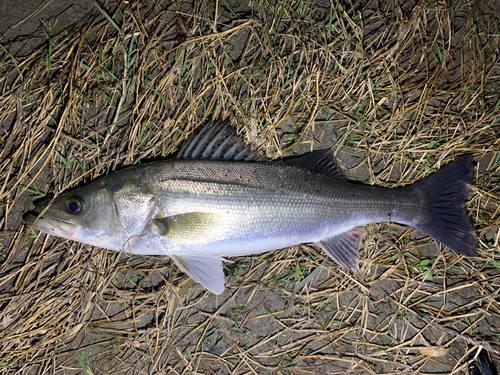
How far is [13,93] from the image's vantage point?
3053 millimetres

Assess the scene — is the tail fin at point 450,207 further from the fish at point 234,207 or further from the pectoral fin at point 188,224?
the pectoral fin at point 188,224

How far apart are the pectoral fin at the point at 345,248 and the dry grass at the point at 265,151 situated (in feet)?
0.76

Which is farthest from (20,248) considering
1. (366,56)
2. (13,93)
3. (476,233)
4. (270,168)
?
(476,233)

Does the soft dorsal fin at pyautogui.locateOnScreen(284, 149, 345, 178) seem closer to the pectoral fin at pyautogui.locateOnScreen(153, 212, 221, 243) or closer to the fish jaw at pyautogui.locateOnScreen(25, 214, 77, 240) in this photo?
the pectoral fin at pyautogui.locateOnScreen(153, 212, 221, 243)

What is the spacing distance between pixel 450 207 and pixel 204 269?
→ 2.30 metres

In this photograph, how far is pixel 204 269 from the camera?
281 centimetres

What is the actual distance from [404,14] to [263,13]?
4.62ft

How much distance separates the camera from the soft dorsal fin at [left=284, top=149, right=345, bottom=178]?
A: 2.99 metres

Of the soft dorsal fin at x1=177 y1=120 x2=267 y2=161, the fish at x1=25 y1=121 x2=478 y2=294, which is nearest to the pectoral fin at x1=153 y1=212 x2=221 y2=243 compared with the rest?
the fish at x1=25 y1=121 x2=478 y2=294

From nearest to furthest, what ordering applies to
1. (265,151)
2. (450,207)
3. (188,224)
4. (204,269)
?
1. (188,224)
2. (204,269)
3. (450,207)
4. (265,151)

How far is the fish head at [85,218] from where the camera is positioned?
2613 mm

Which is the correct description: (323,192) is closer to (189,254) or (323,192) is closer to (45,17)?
(189,254)

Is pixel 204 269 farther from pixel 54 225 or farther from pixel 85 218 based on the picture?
pixel 54 225

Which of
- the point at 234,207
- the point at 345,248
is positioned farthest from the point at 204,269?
the point at 345,248
